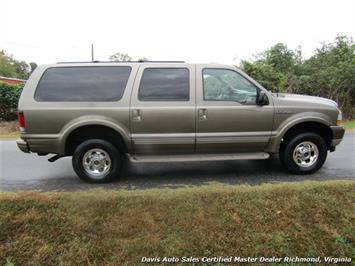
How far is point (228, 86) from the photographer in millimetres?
5004

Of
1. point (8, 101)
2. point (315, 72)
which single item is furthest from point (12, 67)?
point (315, 72)

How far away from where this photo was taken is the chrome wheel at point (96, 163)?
4.91 m

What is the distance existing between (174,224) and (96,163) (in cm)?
206

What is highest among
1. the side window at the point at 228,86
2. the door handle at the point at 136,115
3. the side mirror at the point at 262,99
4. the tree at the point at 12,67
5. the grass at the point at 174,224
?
the tree at the point at 12,67

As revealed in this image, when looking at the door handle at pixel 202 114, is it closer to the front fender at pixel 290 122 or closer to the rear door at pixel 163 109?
the rear door at pixel 163 109

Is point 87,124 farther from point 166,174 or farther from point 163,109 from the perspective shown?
point 166,174

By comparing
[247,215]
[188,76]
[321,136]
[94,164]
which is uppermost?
[188,76]

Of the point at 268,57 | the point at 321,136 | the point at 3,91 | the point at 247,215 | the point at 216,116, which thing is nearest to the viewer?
the point at 247,215

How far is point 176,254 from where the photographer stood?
317cm

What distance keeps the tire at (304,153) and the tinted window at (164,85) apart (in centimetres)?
199

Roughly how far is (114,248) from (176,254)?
68 centimetres

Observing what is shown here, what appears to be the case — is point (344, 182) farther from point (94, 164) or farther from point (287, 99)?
point (94, 164)

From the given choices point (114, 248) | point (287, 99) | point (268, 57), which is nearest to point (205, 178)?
point (287, 99)

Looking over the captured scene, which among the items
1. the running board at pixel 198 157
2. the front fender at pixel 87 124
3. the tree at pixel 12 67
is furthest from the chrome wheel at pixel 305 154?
the tree at pixel 12 67
